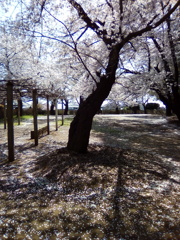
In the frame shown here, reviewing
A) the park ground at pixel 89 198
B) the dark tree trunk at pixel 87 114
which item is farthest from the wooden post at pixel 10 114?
the dark tree trunk at pixel 87 114

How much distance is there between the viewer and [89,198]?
10.8 ft

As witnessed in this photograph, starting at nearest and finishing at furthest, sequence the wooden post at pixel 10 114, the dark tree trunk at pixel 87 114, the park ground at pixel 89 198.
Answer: the park ground at pixel 89 198 → the wooden post at pixel 10 114 → the dark tree trunk at pixel 87 114

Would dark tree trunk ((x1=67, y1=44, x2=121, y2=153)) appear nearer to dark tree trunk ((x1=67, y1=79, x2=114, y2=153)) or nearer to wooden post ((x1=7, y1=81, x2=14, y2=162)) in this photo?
dark tree trunk ((x1=67, y1=79, x2=114, y2=153))

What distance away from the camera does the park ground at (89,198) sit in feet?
8.05

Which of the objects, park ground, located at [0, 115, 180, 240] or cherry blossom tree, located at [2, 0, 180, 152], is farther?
cherry blossom tree, located at [2, 0, 180, 152]

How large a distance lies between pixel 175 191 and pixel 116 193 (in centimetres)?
107

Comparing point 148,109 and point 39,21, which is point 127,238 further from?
point 148,109

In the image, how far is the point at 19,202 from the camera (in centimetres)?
314

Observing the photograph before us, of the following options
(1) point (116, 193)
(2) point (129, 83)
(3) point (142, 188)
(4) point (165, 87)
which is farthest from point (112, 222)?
(2) point (129, 83)

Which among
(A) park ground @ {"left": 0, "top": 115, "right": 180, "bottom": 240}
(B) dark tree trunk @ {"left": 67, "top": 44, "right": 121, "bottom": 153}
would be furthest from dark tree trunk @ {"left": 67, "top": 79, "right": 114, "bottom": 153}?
(A) park ground @ {"left": 0, "top": 115, "right": 180, "bottom": 240}

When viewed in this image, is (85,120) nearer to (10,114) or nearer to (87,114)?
(87,114)

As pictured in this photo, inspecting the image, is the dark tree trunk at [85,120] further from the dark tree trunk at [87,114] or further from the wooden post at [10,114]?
the wooden post at [10,114]

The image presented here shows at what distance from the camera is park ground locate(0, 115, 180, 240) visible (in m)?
2.46

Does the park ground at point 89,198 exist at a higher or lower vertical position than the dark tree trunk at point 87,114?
lower
